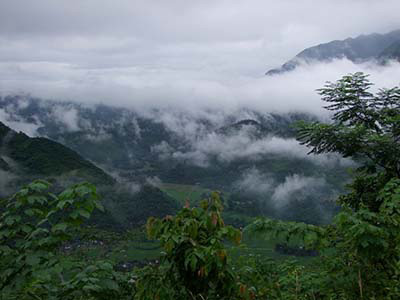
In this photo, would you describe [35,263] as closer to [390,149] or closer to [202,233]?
[202,233]

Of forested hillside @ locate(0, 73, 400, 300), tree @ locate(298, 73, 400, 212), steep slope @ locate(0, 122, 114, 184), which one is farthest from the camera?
steep slope @ locate(0, 122, 114, 184)

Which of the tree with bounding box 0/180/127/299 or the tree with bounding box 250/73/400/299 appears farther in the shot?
the tree with bounding box 250/73/400/299

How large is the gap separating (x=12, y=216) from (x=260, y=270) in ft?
13.7

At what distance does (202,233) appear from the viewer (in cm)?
479

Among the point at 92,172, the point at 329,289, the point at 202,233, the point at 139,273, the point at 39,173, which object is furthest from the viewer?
the point at 92,172

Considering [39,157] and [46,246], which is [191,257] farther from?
[39,157]

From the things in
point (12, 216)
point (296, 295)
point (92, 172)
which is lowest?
point (92, 172)

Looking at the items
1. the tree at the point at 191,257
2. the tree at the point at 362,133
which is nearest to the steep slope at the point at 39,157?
the tree at the point at 362,133

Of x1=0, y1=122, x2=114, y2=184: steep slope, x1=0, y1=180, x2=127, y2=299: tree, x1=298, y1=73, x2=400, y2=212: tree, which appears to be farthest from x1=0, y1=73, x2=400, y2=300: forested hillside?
x1=0, y1=122, x2=114, y2=184: steep slope

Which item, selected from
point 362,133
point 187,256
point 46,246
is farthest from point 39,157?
point 187,256

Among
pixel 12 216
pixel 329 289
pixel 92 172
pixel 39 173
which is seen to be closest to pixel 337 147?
pixel 329 289

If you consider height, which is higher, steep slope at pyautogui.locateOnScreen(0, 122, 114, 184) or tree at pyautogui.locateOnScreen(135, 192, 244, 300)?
tree at pyautogui.locateOnScreen(135, 192, 244, 300)

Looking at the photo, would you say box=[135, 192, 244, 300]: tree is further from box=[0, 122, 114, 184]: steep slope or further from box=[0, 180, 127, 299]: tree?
box=[0, 122, 114, 184]: steep slope

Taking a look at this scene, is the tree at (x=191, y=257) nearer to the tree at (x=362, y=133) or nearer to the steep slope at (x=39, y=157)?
the tree at (x=362, y=133)
